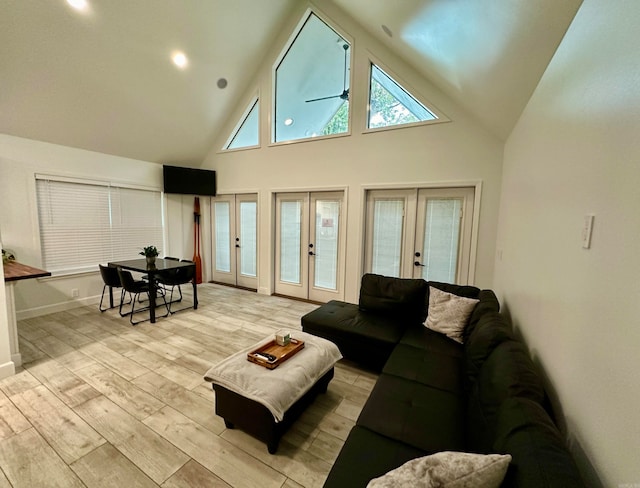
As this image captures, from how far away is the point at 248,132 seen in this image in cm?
539

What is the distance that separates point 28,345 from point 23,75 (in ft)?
10.6

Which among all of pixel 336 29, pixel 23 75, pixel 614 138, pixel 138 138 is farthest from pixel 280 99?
pixel 614 138

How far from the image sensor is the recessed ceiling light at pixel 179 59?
3.85m

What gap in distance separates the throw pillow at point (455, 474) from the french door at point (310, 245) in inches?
143

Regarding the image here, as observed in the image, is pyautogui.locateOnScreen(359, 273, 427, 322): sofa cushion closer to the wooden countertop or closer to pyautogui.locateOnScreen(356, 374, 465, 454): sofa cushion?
pyautogui.locateOnScreen(356, 374, 465, 454): sofa cushion

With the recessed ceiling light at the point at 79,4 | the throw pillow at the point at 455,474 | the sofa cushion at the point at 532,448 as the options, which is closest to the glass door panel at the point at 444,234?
the sofa cushion at the point at 532,448

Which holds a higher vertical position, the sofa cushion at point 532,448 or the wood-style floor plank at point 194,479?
the sofa cushion at point 532,448

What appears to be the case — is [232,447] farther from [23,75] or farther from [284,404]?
[23,75]

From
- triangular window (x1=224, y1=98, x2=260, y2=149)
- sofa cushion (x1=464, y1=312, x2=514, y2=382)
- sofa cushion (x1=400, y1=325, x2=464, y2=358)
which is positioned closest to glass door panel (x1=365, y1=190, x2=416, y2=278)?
sofa cushion (x1=400, y1=325, x2=464, y2=358)

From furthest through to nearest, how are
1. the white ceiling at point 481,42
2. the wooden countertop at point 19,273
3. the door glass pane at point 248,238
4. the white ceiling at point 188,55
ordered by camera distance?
the door glass pane at point 248,238, the wooden countertop at point 19,273, the white ceiling at point 188,55, the white ceiling at point 481,42

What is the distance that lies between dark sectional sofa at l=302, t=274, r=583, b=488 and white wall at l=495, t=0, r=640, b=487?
0.13 metres

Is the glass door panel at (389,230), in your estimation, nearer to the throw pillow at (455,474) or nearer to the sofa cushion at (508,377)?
the sofa cushion at (508,377)

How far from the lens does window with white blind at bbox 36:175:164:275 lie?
4.11 meters

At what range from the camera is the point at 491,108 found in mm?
2799
